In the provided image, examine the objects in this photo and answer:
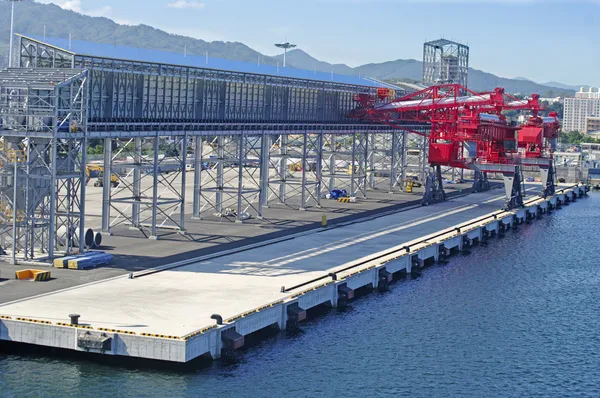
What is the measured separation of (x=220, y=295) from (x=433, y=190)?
62085 millimetres

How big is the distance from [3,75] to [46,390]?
89.5 feet

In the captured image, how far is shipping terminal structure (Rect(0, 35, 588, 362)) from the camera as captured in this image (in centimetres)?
4700

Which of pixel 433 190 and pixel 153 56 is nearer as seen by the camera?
pixel 153 56

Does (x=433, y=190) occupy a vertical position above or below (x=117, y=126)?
below

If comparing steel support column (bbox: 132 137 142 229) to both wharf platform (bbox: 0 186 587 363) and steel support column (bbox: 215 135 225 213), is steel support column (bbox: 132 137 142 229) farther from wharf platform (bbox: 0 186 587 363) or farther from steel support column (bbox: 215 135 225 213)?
steel support column (bbox: 215 135 225 213)

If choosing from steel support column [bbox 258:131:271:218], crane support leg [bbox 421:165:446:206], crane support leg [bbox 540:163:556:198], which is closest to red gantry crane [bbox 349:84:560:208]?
crane support leg [bbox 421:165:446:206]

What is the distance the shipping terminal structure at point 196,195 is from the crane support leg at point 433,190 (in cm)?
35

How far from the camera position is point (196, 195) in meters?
83.8

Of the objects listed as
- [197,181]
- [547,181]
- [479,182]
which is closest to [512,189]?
[479,182]

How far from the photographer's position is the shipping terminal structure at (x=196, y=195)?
47000mm

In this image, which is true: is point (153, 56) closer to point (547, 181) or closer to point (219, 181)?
point (219, 181)

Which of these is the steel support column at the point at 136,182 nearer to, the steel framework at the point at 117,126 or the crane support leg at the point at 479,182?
Answer: the steel framework at the point at 117,126

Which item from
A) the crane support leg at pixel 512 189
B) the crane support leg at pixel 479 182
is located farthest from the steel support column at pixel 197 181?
the crane support leg at pixel 479 182

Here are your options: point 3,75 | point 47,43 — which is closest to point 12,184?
point 3,75
